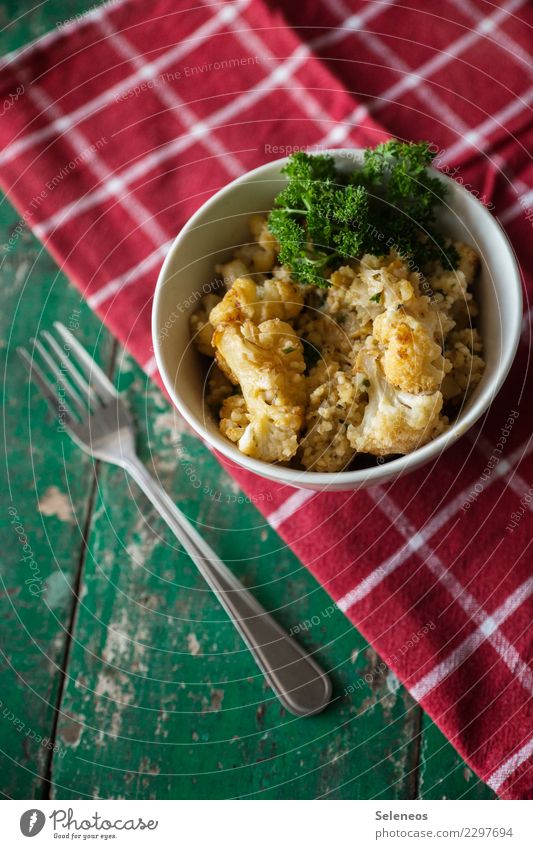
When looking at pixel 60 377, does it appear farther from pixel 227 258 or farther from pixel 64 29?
pixel 64 29

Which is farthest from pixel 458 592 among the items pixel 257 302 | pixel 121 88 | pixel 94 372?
pixel 121 88

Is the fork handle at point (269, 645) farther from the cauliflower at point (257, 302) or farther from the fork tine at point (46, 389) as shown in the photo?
the cauliflower at point (257, 302)

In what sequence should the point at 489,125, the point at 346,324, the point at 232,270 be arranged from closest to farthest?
the point at 346,324
the point at 232,270
the point at 489,125

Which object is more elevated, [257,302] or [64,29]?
[64,29]

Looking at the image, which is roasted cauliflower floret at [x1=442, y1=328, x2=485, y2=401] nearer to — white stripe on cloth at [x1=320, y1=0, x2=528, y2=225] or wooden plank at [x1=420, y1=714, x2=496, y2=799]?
white stripe on cloth at [x1=320, y1=0, x2=528, y2=225]

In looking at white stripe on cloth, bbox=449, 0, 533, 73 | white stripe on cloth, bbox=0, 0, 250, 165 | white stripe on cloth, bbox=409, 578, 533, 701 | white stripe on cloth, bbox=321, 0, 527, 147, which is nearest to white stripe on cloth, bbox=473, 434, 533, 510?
white stripe on cloth, bbox=409, 578, 533, 701

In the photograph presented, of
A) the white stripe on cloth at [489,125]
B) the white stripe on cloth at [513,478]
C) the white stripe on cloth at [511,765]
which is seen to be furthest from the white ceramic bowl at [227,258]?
the white stripe on cloth at [511,765]

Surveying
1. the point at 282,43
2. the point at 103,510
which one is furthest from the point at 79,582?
the point at 282,43
